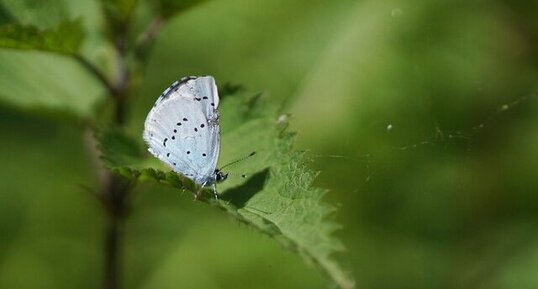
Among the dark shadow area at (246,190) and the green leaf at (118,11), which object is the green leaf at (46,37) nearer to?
the green leaf at (118,11)

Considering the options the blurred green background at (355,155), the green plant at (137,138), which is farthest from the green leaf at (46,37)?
the blurred green background at (355,155)

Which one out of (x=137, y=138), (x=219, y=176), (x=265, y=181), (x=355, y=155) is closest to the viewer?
(x=265, y=181)

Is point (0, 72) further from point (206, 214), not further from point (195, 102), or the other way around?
point (206, 214)

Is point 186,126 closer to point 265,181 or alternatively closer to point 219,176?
point 219,176

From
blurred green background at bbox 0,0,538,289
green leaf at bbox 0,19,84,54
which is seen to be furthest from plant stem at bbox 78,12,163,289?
blurred green background at bbox 0,0,538,289

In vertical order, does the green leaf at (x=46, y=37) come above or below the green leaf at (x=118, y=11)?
below

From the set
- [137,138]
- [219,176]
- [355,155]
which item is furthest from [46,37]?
[355,155]
